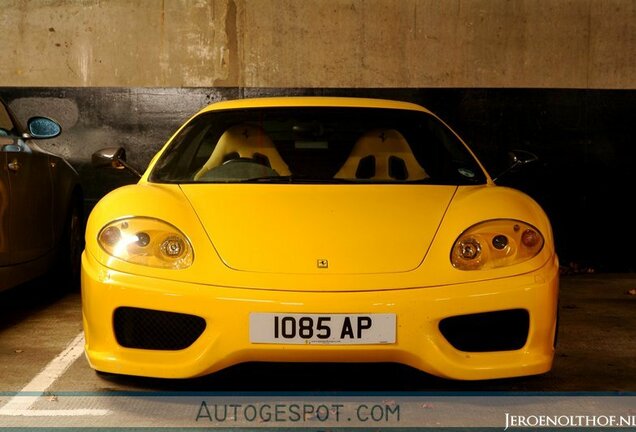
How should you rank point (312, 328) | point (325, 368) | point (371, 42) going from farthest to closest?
point (371, 42)
point (325, 368)
point (312, 328)

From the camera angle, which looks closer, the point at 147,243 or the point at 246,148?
the point at 147,243

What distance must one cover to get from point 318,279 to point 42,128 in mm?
2888

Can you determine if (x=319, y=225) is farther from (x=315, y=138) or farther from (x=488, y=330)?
(x=315, y=138)

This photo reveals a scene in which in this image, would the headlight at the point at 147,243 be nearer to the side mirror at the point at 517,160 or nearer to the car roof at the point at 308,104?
the car roof at the point at 308,104

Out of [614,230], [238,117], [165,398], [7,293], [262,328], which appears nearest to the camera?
[262,328]

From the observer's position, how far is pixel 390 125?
202 inches

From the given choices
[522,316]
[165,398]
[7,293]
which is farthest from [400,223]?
[7,293]

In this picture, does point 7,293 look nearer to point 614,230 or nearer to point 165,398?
point 165,398

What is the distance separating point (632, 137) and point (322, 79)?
288 cm

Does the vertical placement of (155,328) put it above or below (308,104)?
below

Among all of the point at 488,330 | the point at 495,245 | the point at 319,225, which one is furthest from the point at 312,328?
the point at 495,245

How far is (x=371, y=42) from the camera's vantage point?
862cm

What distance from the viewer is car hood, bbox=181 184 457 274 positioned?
3.36m

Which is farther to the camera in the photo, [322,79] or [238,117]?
[322,79]
